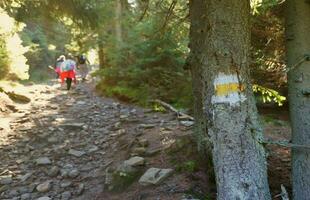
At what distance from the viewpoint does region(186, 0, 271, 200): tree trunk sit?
445 centimetres

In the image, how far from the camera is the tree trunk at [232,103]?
4.45 m

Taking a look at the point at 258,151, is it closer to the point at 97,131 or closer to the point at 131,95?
the point at 97,131

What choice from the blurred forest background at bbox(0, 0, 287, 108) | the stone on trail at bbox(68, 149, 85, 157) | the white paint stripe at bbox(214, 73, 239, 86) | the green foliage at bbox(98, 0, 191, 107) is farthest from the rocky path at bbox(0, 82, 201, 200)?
the white paint stripe at bbox(214, 73, 239, 86)

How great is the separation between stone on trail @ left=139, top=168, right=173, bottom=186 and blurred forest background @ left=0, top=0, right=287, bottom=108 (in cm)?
170

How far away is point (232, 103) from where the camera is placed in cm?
446

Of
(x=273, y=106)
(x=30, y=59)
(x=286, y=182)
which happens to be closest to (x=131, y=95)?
(x=273, y=106)

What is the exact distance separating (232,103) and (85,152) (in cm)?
512

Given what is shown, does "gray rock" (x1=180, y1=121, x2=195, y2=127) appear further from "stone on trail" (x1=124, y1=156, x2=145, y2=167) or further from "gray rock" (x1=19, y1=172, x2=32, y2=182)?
"gray rock" (x1=19, y1=172, x2=32, y2=182)

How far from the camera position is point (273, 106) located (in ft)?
34.4

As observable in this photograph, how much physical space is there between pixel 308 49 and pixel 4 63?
1407cm

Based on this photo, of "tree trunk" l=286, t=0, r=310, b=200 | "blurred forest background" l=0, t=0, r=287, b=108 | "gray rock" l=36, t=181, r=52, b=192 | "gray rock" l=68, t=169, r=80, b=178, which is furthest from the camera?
"blurred forest background" l=0, t=0, r=287, b=108

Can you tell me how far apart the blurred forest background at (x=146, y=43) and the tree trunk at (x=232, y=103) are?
5.01 feet

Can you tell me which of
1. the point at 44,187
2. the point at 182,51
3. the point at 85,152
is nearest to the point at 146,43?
the point at 182,51

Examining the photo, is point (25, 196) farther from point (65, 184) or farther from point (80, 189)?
point (80, 189)
